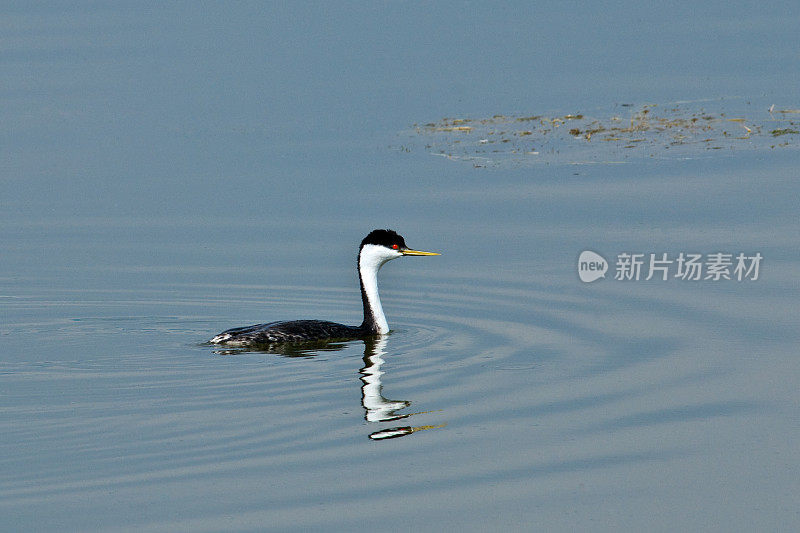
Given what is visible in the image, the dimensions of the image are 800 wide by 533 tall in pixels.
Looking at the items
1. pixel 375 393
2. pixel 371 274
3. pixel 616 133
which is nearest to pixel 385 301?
pixel 371 274

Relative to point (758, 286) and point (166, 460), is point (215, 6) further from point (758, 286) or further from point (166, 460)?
point (166, 460)

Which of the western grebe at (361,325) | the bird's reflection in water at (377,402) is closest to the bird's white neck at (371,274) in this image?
the western grebe at (361,325)

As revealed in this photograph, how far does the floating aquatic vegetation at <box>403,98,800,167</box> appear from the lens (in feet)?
73.2

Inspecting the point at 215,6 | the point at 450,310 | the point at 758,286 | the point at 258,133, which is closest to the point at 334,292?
the point at 450,310

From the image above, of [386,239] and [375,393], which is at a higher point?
[386,239]

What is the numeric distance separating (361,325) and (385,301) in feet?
4.04

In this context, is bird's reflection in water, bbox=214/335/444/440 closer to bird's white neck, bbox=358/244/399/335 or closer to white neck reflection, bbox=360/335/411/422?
white neck reflection, bbox=360/335/411/422

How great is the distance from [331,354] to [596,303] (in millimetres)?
3062

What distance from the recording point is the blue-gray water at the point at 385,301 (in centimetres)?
923

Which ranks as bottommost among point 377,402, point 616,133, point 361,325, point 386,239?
point 377,402

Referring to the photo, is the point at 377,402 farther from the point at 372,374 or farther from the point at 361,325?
the point at 361,325

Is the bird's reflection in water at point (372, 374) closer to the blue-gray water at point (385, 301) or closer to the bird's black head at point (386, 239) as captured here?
the blue-gray water at point (385, 301)

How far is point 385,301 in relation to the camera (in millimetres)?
16016

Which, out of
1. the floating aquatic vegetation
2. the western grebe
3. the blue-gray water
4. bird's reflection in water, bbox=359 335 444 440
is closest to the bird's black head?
the western grebe
